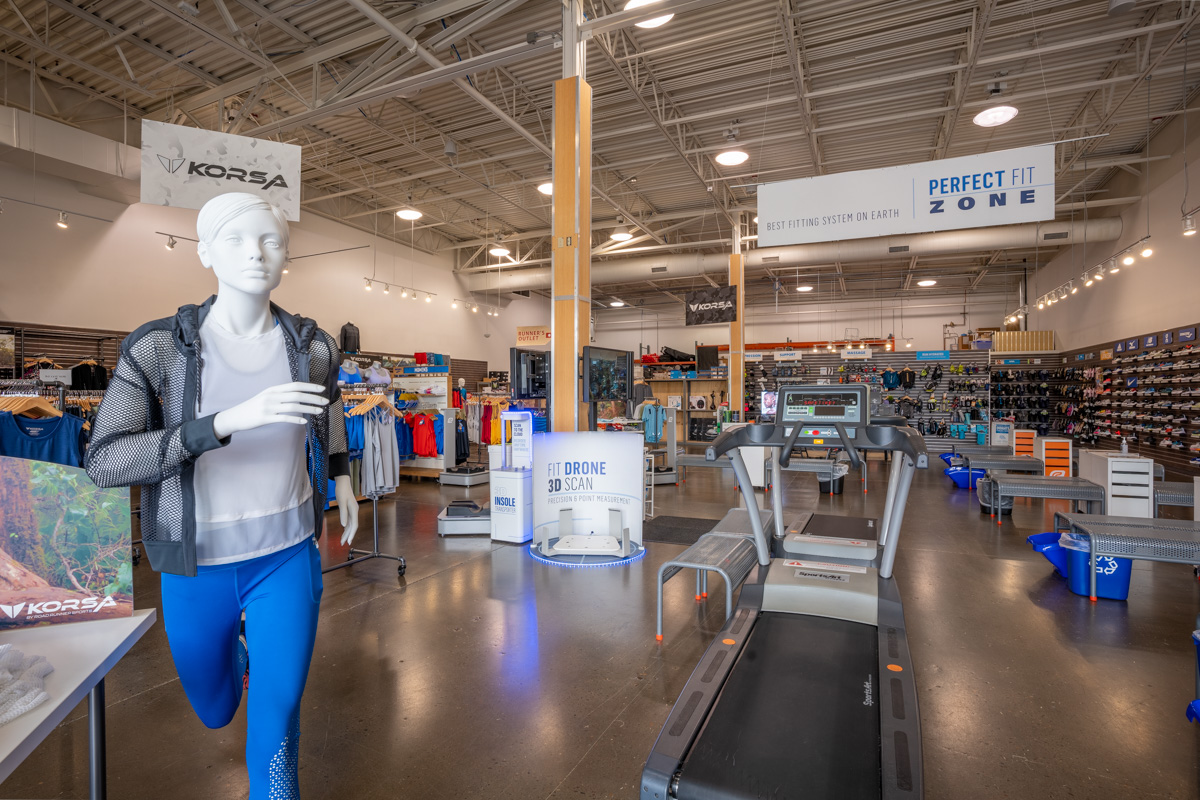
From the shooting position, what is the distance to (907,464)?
11.3 ft

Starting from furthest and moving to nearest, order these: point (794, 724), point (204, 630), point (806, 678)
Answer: point (806, 678) → point (794, 724) → point (204, 630)

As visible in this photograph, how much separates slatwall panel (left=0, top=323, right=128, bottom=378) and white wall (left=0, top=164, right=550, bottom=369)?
0.15m

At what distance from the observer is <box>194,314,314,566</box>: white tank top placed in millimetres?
1479

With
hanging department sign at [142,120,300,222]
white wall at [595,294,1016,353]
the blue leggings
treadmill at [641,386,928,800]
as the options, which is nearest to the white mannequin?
the blue leggings

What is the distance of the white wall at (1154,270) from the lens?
28.6ft

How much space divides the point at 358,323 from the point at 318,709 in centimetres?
1251

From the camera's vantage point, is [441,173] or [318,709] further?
[441,173]

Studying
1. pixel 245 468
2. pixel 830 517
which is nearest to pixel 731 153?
pixel 830 517

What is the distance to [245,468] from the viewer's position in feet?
4.99

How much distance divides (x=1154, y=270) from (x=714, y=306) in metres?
7.31

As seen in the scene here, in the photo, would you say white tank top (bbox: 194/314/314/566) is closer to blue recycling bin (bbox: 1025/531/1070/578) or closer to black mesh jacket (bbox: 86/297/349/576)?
A: black mesh jacket (bbox: 86/297/349/576)

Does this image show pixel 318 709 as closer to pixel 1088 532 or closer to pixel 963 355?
pixel 1088 532

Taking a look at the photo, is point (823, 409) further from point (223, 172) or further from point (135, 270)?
point (135, 270)

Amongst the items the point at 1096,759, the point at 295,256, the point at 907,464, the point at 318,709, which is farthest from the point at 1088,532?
the point at 295,256
